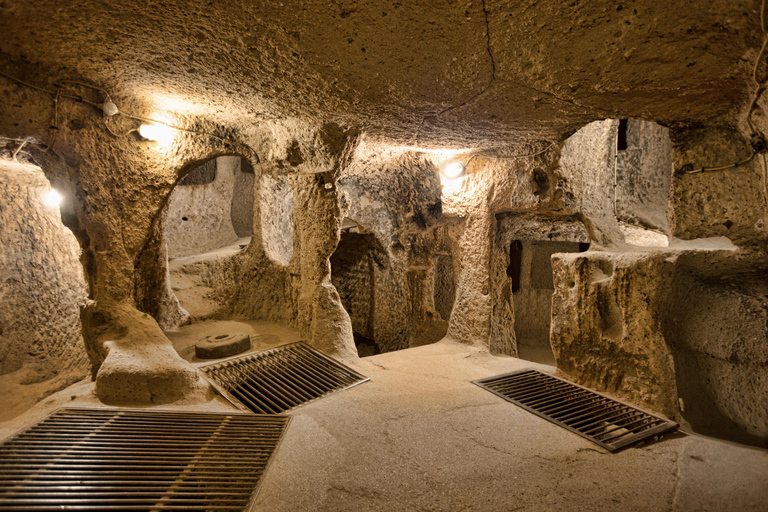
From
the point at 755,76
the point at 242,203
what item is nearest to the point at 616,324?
the point at 755,76

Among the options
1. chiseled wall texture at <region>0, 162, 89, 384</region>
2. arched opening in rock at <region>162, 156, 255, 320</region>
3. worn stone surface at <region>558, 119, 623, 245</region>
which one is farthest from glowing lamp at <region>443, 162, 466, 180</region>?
chiseled wall texture at <region>0, 162, 89, 384</region>

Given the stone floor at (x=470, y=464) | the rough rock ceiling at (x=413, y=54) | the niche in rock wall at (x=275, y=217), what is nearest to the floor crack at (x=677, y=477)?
the stone floor at (x=470, y=464)

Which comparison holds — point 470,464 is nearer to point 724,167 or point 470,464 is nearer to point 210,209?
point 724,167

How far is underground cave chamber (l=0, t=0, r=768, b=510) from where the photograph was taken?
6.93 feet

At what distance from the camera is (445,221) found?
19.0ft

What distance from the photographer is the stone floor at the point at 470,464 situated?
1969 millimetres

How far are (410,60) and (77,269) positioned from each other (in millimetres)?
5658

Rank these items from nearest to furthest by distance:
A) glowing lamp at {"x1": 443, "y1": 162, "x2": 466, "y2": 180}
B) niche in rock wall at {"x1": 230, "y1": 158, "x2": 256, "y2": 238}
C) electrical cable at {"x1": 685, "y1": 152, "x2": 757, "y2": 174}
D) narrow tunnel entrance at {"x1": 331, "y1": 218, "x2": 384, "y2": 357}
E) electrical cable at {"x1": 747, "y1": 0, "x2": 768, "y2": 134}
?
1. electrical cable at {"x1": 747, "y1": 0, "x2": 768, "y2": 134}
2. electrical cable at {"x1": 685, "y1": 152, "x2": 757, "y2": 174}
3. glowing lamp at {"x1": 443, "y1": 162, "x2": 466, "y2": 180}
4. narrow tunnel entrance at {"x1": 331, "y1": 218, "x2": 384, "y2": 357}
5. niche in rock wall at {"x1": 230, "y1": 158, "x2": 256, "y2": 238}

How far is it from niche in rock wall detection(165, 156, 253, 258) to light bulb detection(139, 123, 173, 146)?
137 inches

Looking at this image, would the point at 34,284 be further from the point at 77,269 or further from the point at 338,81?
the point at 338,81

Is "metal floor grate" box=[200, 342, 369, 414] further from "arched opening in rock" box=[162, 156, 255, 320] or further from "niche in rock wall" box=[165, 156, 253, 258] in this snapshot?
"niche in rock wall" box=[165, 156, 253, 258]

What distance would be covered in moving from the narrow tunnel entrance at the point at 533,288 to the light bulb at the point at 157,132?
6.17 metres

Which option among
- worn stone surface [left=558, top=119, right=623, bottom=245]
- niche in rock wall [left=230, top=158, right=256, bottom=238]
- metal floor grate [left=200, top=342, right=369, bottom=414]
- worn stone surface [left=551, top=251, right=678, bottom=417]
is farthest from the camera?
niche in rock wall [left=230, top=158, right=256, bottom=238]

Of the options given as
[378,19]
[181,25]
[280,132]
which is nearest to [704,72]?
[378,19]
